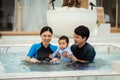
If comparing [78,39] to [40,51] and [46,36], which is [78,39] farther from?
[40,51]

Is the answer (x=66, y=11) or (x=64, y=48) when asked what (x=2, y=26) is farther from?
(x=64, y=48)

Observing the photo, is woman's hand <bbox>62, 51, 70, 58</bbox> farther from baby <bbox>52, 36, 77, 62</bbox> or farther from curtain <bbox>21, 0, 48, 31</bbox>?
curtain <bbox>21, 0, 48, 31</bbox>

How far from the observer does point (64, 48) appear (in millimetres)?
4738

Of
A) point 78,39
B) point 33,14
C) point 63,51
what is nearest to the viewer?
point 78,39

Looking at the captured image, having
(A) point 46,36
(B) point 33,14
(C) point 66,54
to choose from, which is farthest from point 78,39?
(B) point 33,14

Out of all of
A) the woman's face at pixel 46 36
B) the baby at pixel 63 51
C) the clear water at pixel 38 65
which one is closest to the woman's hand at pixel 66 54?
the baby at pixel 63 51

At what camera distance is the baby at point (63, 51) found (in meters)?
4.64

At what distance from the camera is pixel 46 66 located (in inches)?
181

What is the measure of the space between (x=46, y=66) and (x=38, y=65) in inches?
5.2

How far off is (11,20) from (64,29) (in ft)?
12.2

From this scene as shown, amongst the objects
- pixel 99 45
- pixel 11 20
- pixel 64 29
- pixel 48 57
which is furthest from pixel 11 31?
pixel 48 57

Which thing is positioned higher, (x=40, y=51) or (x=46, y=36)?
(x=46, y=36)

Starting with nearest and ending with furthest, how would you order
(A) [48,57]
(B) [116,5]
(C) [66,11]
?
(A) [48,57], (C) [66,11], (B) [116,5]

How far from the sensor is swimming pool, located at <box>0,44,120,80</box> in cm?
330
